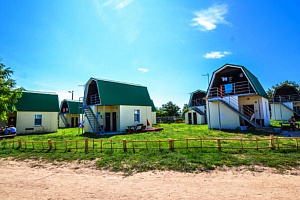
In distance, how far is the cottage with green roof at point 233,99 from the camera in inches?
659

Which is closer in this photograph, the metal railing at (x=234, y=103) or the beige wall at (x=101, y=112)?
the metal railing at (x=234, y=103)

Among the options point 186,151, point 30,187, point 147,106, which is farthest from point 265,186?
point 147,106

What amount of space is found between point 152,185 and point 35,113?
2142cm

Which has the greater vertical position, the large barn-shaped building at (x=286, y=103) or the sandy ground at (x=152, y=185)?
the large barn-shaped building at (x=286, y=103)

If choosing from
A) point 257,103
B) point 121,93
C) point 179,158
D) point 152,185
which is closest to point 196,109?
point 257,103

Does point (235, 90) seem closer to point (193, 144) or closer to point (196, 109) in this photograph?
point (193, 144)

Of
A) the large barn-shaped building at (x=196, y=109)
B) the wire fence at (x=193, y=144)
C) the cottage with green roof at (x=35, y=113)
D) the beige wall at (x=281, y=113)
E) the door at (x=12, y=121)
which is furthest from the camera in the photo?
the beige wall at (x=281, y=113)

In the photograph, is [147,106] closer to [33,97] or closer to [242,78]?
[242,78]

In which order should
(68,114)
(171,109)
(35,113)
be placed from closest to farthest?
(35,113)
(68,114)
(171,109)

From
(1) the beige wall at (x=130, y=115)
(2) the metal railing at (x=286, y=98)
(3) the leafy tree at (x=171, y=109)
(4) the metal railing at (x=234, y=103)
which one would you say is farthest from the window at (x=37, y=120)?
(2) the metal railing at (x=286, y=98)

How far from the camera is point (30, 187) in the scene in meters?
5.05

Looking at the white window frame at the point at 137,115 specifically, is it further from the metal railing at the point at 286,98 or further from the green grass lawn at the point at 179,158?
the metal railing at the point at 286,98

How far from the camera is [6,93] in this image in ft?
54.8

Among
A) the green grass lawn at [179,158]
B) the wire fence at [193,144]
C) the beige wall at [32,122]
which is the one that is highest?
the beige wall at [32,122]
